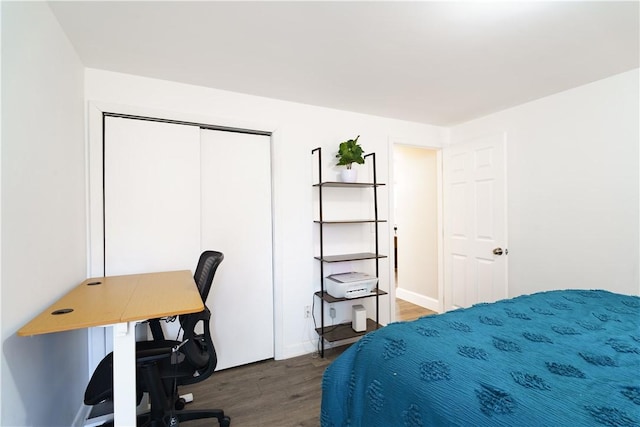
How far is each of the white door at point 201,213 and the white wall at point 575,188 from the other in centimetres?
243

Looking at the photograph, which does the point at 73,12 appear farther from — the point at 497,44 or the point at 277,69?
the point at 497,44

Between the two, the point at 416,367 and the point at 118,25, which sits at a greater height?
the point at 118,25

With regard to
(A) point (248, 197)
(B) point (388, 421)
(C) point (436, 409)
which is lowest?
(B) point (388, 421)

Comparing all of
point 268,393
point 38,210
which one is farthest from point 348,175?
point 38,210

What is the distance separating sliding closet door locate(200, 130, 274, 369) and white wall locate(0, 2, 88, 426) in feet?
2.91

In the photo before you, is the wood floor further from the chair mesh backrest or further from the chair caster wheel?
→ the chair mesh backrest

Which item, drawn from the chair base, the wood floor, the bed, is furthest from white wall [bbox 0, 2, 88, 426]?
the bed

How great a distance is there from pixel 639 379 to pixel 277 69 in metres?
2.37

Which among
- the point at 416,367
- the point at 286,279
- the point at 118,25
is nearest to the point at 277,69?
the point at 118,25

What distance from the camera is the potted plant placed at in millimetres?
2701

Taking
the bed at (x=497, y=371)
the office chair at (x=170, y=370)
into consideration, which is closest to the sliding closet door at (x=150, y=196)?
the office chair at (x=170, y=370)

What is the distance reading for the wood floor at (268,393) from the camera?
1.86 m

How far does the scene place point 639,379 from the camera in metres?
0.92

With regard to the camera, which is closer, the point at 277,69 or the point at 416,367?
the point at 416,367
